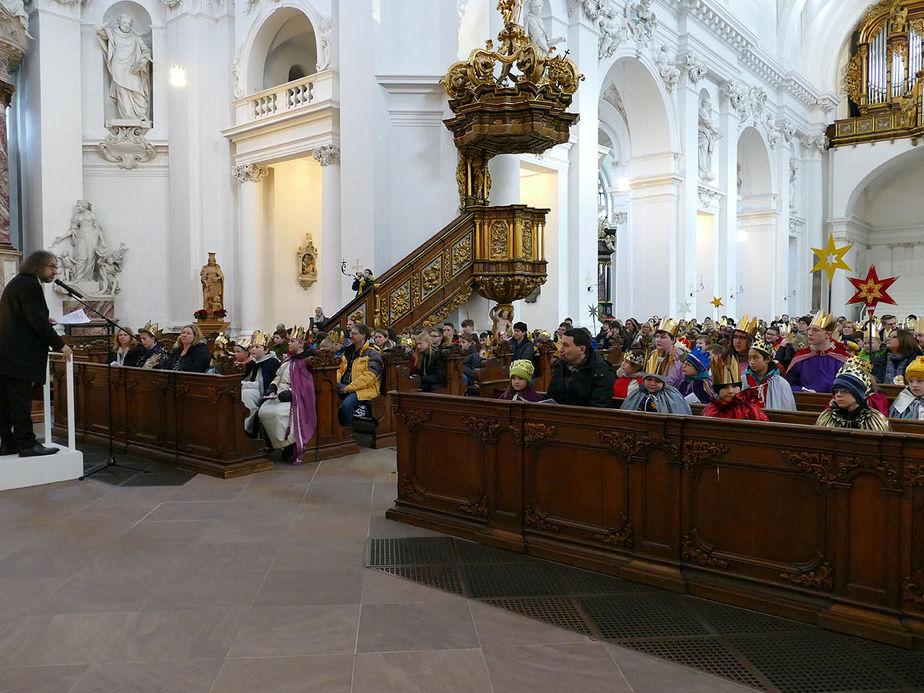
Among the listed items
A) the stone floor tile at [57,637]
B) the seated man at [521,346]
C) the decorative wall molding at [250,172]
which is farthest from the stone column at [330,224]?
the stone floor tile at [57,637]

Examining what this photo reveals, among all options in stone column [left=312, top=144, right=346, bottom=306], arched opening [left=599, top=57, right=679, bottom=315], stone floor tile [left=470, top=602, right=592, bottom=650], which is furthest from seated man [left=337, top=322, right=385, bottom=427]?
arched opening [left=599, top=57, right=679, bottom=315]

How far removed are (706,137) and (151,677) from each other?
22.9 m

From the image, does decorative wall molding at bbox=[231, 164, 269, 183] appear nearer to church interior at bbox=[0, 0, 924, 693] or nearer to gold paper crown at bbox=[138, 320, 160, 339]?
church interior at bbox=[0, 0, 924, 693]

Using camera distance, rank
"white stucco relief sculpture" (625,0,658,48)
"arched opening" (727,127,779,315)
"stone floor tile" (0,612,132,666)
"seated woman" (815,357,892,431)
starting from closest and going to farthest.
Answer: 1. "stone floor tile" (0,612,132,666)
2. "seated woman" (815,357,892,431)
3. "white stucco relief sculpture" (625,0,658,48)
4. "arched opening" (727,127,779,315)

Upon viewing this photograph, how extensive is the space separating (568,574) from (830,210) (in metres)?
32.7

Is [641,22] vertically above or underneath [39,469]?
above

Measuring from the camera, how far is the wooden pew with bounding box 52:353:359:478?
272 inches

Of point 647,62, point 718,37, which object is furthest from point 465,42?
point 718,37

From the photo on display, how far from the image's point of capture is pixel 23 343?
6.38 metres

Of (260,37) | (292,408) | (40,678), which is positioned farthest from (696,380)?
(260,37)

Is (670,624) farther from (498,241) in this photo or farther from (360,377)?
(498,241)

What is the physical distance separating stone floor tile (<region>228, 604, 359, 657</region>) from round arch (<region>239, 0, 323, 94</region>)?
49.7 ft

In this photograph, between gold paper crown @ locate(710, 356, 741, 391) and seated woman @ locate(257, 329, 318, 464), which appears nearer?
gold paper crown @ locate(710, 356, 741, 391)

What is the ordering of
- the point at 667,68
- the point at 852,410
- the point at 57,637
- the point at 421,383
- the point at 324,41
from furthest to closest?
the point at 667,68 < the point at 324,41 < the point at 421,383 < the point at 852,410 < the point at 57,637
